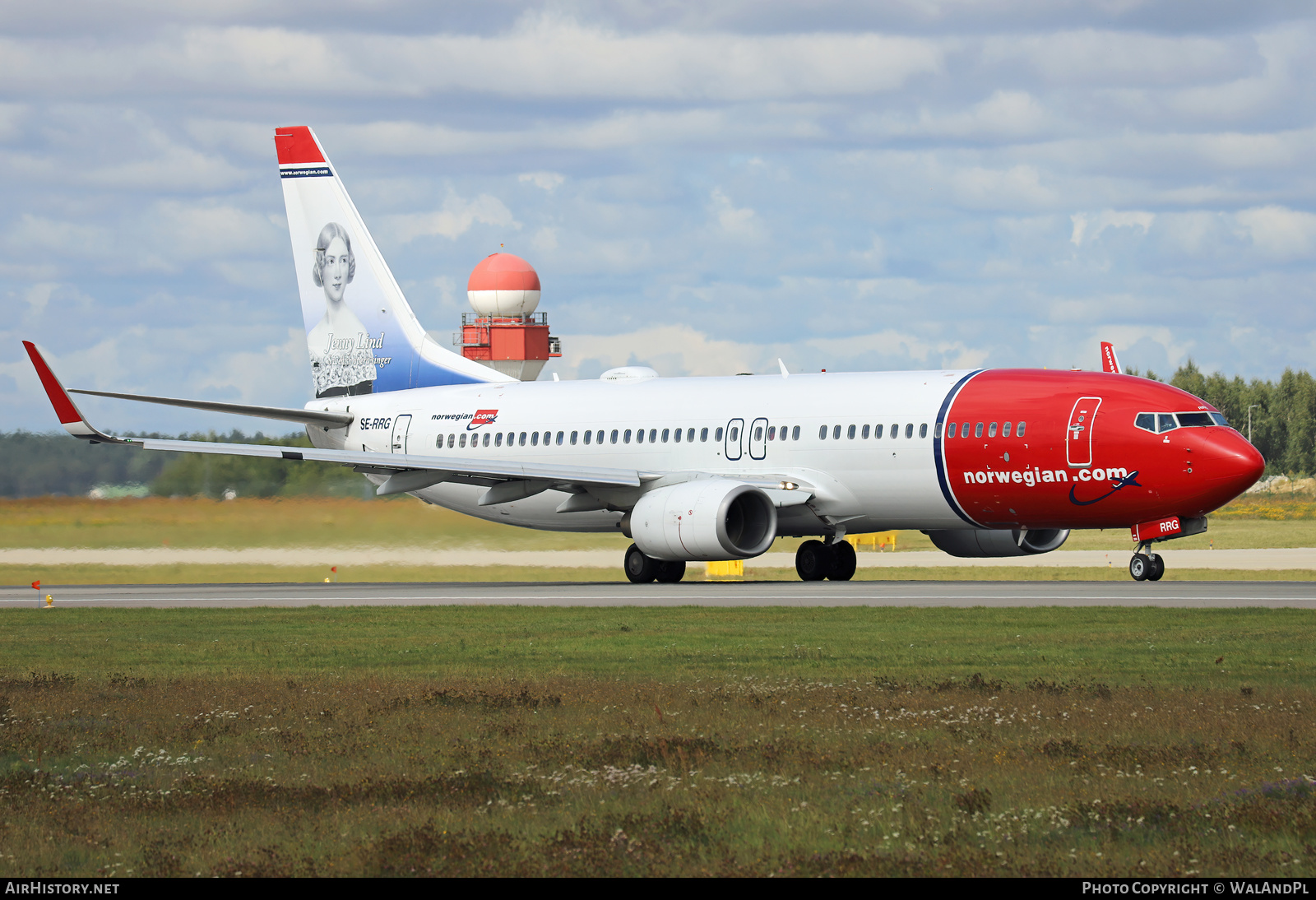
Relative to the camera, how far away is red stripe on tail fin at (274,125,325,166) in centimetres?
4509

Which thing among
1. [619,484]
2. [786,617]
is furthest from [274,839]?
[619,484]

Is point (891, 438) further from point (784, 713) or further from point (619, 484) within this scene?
point (784, 713)

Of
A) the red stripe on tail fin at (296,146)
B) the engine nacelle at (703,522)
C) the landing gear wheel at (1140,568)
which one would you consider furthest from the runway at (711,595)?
the red stripe on tail fin at (296,146)

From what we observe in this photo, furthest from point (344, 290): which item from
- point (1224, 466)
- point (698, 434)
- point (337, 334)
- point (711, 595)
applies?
point (1224, 466)

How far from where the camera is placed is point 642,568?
36906 mm

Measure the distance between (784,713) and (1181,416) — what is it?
771 inches

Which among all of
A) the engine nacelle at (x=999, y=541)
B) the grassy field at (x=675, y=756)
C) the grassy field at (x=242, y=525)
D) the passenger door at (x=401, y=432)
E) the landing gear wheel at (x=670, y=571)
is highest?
the passenger door at (x=401, y=432)

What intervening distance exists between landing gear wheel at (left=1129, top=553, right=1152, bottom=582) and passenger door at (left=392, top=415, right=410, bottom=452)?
755 inches

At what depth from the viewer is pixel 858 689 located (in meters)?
15.1

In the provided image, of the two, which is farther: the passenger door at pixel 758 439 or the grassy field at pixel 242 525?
the grassy field at pixel 242 525

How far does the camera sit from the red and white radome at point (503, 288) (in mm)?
75312

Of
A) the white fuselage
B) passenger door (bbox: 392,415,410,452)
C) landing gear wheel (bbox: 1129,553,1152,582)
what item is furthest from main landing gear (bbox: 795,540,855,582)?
passenger door (bbox: 392,415,410,452)

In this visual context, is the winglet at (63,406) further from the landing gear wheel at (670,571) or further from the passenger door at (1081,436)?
the passenger door at (1081,436)

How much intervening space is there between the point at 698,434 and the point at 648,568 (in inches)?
132
